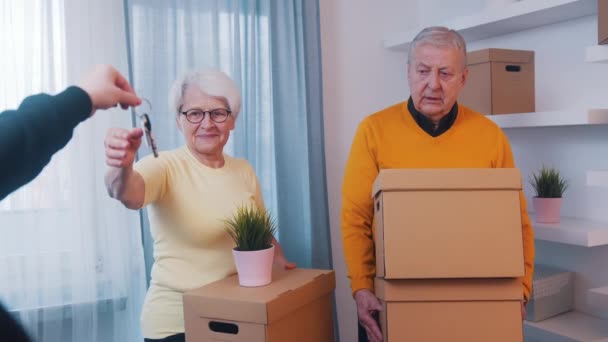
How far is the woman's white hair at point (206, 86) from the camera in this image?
1.73 m

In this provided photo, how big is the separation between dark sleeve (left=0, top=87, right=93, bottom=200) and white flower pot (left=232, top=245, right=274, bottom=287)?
2.95 ft

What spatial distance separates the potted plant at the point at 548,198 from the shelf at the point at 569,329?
41cm

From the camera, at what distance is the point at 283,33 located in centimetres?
252

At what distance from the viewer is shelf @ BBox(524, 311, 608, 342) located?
2.13m

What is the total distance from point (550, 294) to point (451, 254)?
116 centimetres

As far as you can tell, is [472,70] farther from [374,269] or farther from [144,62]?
[144,62]

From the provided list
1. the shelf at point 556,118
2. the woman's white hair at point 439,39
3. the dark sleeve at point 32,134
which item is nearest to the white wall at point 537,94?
the shelf at point 556,118

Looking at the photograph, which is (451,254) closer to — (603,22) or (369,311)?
(369,311)

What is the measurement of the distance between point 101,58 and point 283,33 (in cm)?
82

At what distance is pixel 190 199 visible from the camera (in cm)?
165

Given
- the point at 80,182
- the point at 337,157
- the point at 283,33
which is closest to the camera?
the point at 80,182

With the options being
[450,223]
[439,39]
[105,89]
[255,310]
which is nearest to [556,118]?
[439,39]

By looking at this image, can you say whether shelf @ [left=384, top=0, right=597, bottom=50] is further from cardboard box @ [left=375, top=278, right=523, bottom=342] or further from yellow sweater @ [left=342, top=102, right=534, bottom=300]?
cardboard box @ [left=375, top=278, right=523, bottom=342]

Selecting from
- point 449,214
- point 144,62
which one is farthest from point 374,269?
point 144,62
